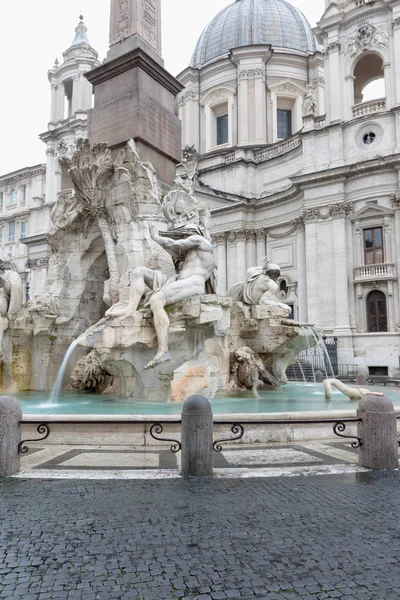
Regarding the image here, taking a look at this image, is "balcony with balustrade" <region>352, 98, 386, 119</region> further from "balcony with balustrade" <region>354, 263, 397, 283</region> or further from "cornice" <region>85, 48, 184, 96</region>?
"cornice" <region>85, 48, 184, 96</region>

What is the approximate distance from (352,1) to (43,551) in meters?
38.1

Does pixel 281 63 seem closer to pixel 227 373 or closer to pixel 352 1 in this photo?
pixel 352 1

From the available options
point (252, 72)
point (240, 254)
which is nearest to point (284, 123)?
point (252, 72)

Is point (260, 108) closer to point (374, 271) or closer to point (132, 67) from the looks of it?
point (374, 271)

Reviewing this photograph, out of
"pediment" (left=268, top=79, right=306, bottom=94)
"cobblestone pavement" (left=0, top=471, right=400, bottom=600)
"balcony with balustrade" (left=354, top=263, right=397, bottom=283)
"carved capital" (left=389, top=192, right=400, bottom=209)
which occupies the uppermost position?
"pediment" (left=268, top=79, right=306, bottom=94)

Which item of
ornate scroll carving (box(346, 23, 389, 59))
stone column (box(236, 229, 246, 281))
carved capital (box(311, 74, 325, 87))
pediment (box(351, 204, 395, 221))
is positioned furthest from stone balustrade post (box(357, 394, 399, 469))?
carved capital (box(311, 74, 325, 87))

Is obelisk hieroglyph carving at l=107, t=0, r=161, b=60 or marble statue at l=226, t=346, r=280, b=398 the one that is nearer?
marble statue at l=226, t=346, r=280, b=398

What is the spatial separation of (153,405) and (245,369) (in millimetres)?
2786

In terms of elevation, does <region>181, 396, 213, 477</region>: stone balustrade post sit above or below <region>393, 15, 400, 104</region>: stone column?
below

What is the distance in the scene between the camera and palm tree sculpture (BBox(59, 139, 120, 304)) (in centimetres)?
1091

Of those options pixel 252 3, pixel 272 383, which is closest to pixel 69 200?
pixel 272 383

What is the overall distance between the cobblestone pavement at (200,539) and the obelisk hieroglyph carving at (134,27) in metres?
11.3

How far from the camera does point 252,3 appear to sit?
48.2 m

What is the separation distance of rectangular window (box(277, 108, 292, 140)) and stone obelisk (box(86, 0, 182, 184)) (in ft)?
111
